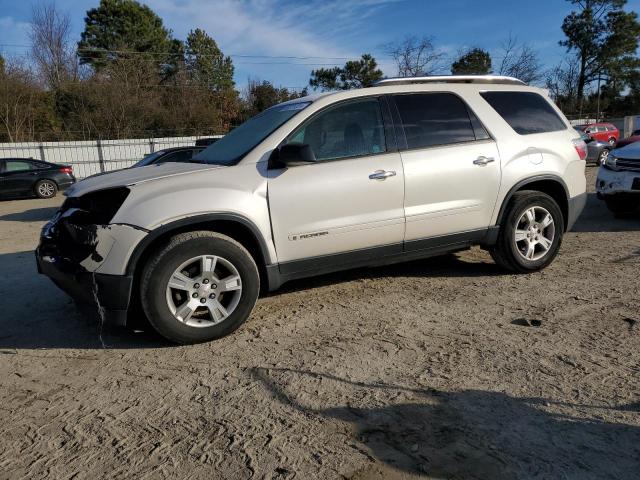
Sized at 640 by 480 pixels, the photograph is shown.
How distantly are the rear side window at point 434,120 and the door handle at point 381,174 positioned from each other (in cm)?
36

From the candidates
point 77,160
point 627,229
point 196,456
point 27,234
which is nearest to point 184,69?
point 77,160

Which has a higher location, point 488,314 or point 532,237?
point 532,237

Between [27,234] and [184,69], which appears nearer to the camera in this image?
[27,234]

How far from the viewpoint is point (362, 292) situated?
502cm

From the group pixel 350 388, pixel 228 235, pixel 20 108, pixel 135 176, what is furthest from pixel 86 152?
pixel 350 388

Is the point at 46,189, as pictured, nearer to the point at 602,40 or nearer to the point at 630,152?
the point at 630,152

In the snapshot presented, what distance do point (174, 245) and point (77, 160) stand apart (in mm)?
23228

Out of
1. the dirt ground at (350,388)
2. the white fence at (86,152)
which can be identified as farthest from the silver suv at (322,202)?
the white fence at (86,152)

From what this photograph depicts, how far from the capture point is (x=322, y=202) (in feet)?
13.8

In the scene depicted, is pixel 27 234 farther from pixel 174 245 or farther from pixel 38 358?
pixel 174 245

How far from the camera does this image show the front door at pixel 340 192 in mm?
4141

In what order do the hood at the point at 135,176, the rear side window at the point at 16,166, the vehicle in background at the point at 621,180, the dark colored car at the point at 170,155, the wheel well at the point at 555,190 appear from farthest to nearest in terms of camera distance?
the rear side window at the point at 16,166 → the dark colored car at the point at 170,155 → the vehicle in background at the point at 621,180 → the wheel well at the point at 555,190 → the hood at the point at 135,176

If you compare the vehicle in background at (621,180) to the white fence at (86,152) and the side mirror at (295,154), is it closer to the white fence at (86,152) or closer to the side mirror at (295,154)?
the side mirror at (295,154)

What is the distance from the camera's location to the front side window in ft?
14.3
